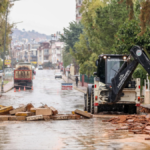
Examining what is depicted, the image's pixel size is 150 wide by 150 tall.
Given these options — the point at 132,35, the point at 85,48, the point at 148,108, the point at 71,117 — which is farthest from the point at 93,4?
the point at 71,117

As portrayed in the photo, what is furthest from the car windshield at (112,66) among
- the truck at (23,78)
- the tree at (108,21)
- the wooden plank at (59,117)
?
the truck at (23,78)

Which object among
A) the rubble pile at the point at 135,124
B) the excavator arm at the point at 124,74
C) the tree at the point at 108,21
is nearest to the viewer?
the rubble pile at the point at 135,124

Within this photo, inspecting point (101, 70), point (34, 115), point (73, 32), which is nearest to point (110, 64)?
point (101, 70)

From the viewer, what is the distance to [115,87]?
17.7 meters

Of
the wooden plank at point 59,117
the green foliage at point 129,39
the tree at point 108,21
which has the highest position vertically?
the tree at point 108,21

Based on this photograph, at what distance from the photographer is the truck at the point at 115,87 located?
17.4m

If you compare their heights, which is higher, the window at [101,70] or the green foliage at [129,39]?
the green foliage at [129,39]

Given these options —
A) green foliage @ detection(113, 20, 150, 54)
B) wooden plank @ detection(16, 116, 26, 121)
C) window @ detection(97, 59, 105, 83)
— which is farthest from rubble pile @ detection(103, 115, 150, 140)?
green foliage @ detection(113, 20, 150, 54)

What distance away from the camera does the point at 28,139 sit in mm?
11266

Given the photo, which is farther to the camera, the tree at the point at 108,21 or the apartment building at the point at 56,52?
the apartment building at the point at 56,52

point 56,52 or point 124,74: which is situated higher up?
point 56,52

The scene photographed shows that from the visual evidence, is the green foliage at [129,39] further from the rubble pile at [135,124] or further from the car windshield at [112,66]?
the rubble pile at [135,124]

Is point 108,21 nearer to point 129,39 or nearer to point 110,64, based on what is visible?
point 129,39

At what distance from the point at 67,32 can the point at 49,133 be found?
2958 inches
